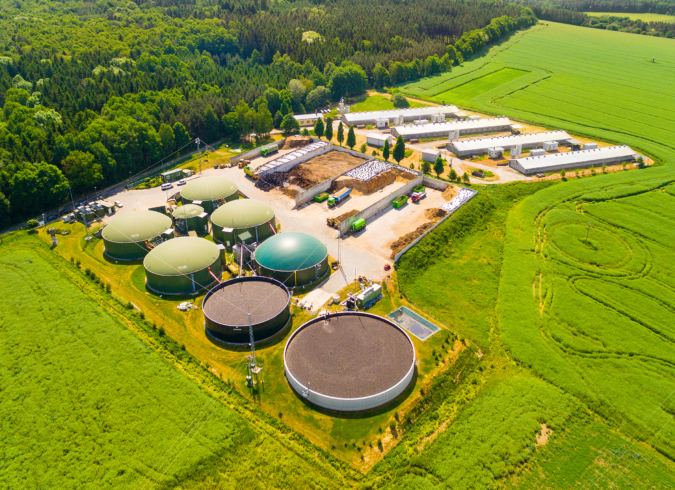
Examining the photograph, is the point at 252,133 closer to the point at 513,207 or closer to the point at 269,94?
the point at 269,94

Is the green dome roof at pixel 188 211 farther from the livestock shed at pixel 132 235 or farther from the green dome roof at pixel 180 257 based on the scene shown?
the green dome roof at pixel 180 257

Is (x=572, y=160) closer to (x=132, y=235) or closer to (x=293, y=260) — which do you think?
(x=293, y=260)

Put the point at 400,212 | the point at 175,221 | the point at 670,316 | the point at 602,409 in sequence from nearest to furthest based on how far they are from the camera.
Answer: the point at 602,409
the point at 670,316
the point at 175,221
the point at 400,212

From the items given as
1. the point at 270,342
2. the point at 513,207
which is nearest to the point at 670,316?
the point at 513,207

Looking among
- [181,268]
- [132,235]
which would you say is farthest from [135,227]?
[181,268]

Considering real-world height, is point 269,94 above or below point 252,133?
above

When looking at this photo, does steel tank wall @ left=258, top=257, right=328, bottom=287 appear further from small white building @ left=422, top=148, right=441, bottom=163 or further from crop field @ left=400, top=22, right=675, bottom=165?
crop field @ left=400, top=22, right=675, bottom=165
